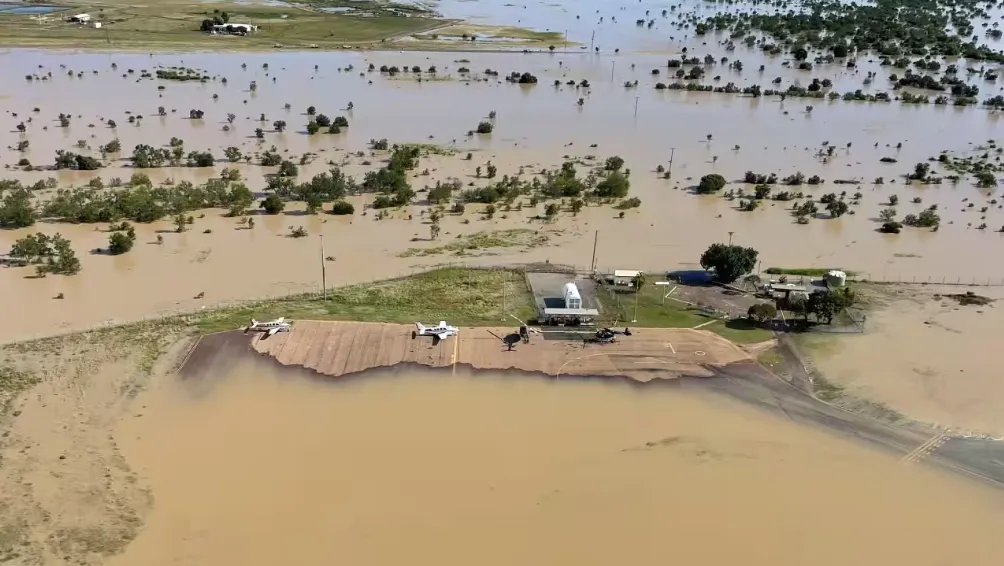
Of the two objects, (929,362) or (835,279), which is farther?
(835,279)

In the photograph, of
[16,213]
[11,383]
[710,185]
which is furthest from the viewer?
[710,185]

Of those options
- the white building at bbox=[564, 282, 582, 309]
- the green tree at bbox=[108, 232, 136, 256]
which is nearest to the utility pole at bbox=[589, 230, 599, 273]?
the white building at bbox=[564, 282, 582, 309]

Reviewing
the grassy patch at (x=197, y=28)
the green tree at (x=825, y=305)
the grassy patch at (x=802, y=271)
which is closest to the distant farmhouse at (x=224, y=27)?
the grassy patch at (x=197, y=28)

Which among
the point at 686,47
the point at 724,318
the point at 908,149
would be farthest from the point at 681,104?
the point at 724,318

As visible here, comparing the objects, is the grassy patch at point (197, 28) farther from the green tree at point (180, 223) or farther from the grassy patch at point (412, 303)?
the grassy patch at point (412, 303)

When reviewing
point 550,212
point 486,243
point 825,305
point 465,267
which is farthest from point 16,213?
point 825,305

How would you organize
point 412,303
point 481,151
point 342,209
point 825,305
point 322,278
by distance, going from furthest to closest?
point 481,151
point 342,209
point 322,278
point 412,303
point 825,305

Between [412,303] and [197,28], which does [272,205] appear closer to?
[412,303]

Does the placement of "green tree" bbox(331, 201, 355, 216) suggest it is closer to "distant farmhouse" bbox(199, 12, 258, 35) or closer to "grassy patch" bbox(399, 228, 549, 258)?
"grassy patch" bbox(399, 228, 549, 258)
